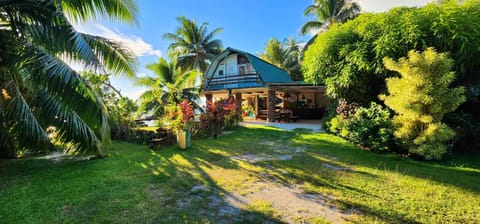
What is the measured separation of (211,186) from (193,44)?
20.6 m

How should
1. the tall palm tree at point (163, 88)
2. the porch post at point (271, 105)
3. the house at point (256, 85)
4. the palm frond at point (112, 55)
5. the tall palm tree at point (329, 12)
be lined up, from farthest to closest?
the tall palm tree at point (329, 12)
the house at point (256, 85)
the porch post at point (271, 105)
the tall palm tree at point (163, 88)
the palm frond at point (112, 55)

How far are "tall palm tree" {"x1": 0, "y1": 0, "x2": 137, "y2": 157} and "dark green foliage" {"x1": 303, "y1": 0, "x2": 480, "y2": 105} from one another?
722 cm

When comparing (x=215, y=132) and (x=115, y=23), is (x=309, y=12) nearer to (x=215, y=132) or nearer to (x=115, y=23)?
(x=215, y=132)

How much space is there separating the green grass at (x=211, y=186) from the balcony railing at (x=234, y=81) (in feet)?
31.9

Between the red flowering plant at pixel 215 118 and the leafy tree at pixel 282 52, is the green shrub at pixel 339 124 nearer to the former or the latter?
the red flowering plant at pixel 215 118

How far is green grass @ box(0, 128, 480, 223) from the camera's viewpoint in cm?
308

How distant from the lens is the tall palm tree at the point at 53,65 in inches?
164

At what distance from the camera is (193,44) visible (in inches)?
888

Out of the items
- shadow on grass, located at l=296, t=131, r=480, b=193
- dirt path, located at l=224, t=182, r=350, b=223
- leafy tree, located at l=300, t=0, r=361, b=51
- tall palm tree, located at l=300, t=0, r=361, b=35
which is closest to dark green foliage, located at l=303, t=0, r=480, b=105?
shadow on grass, located at l=296, t=131, r=480, b=193

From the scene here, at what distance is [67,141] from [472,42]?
11.2 m

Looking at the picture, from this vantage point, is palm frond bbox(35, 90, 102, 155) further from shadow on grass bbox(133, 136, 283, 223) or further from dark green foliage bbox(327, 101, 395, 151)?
dark green foliage bbox(327, 101, 395, 151)

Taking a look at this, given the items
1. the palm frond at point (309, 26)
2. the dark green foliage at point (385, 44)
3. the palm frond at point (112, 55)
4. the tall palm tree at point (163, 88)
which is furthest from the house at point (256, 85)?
the palm frond at point (112, 55)

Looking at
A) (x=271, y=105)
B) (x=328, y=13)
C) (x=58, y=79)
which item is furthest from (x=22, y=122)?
(x=328, y=13)

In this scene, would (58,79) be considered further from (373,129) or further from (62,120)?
(373,129)
